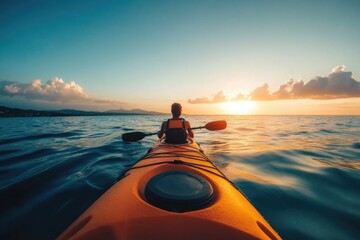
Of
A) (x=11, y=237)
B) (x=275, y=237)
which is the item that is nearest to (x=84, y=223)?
Result: (x=275, y=237)

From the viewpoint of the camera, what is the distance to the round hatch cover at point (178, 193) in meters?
1.59

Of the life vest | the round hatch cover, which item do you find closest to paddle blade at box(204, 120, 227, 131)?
the life vest

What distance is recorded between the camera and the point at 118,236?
121 centimetres

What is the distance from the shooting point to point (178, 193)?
1698 mm

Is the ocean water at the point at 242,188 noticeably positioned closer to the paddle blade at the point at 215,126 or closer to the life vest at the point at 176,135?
the paddle blade at the point at 215,126

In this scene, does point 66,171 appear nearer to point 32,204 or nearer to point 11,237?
point 32,204

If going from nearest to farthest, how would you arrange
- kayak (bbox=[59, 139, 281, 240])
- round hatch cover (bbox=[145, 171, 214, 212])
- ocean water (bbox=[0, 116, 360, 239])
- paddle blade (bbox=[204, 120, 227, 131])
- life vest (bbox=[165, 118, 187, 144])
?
kayak (bbox=[59, 139, 281, 240]), round hatch cover (bbox=[145, 171, 214, 212]), ocean water (bbox=[0, 116, 360, 239]), life vest (bbox=[165, 118, 187, 144]), paddle blade (bbox=[204, 120, 227, 131])

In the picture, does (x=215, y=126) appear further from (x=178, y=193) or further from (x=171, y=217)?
(x=171, y=217)

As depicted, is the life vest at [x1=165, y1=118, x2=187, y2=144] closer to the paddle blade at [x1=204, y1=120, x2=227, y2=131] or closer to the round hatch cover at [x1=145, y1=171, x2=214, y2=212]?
the paddle blade at [x1=204, y1=120, x2=227, y2=131]

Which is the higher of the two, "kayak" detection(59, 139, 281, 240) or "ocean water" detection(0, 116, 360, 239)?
"kayak" detection(59, 139, 281, 240)

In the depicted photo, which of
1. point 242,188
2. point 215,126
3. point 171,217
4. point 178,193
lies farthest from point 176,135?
point 171,217

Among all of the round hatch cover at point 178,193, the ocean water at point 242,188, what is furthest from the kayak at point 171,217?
the ocean water at point 242,188

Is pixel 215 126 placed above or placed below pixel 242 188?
above

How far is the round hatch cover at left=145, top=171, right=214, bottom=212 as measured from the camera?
1.59 metres
